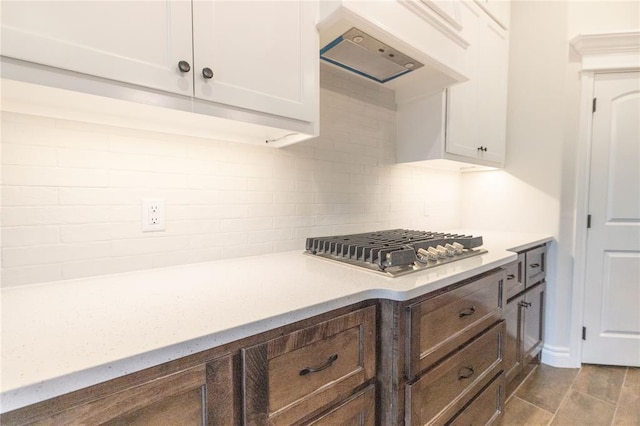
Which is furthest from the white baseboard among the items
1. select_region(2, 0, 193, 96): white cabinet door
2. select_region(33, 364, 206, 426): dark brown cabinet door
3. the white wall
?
select_region(2, 0, 193, 96): white cabinet door

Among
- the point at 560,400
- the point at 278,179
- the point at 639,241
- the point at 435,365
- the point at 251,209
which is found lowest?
the point at 560,400

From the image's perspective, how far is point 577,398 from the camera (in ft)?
5.97

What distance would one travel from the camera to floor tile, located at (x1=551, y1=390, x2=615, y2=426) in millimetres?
1632

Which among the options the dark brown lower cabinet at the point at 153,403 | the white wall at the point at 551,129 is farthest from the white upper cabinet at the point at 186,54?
the white wall at the point at 551,129

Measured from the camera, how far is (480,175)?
99.0 inches

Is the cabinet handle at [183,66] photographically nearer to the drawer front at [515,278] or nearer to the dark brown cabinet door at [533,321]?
the drawer front at [515,278]

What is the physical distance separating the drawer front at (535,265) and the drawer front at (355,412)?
4.82 feet

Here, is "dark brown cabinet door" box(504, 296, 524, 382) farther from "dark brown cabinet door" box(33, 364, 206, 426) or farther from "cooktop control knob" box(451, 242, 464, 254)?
"dark brown cabinet door" box(33, 364, 206, 426)

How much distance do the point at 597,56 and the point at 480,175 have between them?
102cm

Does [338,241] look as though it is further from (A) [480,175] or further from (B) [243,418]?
(A) [480,175]

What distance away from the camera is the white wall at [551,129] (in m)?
2.07

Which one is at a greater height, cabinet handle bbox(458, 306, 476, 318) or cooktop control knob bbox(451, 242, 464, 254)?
cooktop control knob bbox(451, 242, 464, 254)

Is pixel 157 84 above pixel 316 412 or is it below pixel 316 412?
above

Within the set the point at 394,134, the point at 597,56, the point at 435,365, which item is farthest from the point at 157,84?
the point at 597,56
